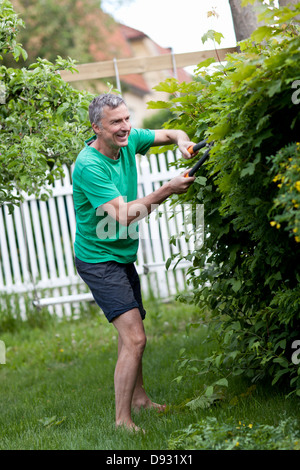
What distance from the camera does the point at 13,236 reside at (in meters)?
7.82

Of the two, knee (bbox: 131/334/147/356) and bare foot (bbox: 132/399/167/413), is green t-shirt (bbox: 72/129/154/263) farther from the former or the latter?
bare foot (bbox: 132/399/167/413)

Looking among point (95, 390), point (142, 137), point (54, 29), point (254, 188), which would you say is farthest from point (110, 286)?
point (54, 29)

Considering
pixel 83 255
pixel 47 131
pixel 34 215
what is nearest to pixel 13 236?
pixel 34 215

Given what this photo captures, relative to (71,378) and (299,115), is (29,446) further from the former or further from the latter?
(299,115)

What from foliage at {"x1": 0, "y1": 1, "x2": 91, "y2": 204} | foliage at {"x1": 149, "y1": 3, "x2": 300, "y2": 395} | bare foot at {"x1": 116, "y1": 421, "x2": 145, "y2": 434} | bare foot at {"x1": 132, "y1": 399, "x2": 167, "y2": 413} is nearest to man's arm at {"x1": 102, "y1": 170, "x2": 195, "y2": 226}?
foliage at {"x1": 149, "y1": 3, "x2": 300, "y2": 395}

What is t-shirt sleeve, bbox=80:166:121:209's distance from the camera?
3.46m

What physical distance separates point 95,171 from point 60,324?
4105mm

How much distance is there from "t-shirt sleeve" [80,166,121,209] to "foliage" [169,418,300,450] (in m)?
1.28

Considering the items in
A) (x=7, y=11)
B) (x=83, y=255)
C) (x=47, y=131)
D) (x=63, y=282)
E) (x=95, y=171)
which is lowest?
(x=63, y=282)

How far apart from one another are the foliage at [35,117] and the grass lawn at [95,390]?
150cm

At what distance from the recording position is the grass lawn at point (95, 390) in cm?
332

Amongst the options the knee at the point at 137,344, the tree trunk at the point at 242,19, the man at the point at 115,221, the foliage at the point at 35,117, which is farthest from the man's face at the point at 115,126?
the tree trunk at the point at 242,19

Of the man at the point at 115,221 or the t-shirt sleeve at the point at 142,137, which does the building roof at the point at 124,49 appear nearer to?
the t-shirt sleeve at the point at 142,137

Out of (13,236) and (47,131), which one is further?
(13,236)
